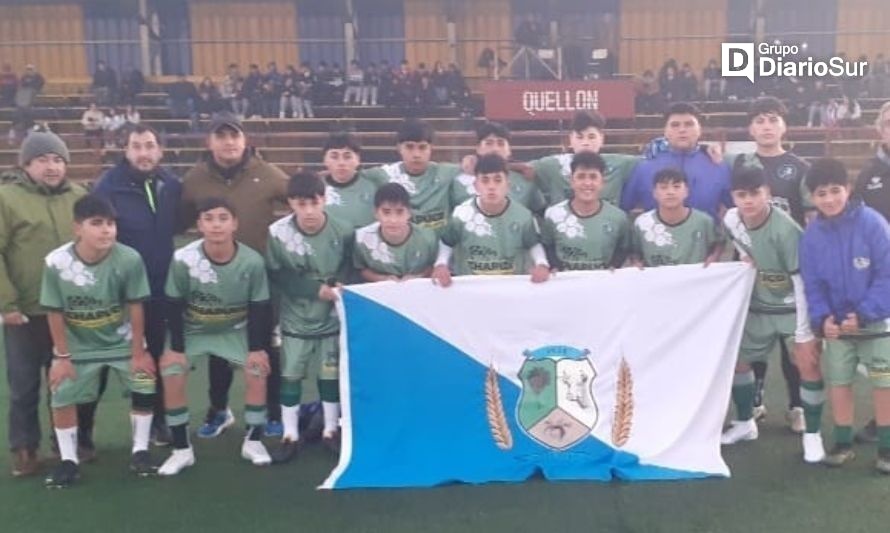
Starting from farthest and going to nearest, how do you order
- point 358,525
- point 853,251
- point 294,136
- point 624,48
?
point 624,48
point 294,136
point 853,251
point 358,525

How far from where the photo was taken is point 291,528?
3957mm

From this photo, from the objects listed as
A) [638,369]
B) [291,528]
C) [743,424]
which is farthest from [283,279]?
[743,424]

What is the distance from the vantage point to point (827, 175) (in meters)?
4.39

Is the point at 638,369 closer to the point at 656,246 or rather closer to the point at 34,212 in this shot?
the point at 656,246

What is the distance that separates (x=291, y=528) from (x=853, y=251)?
9.49 ft

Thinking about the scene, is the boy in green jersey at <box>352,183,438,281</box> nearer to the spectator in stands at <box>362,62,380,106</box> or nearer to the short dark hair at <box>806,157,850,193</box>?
the short dark hair at <box>806,157,850,193</box>

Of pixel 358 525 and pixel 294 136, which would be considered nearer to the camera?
pixel 358 525

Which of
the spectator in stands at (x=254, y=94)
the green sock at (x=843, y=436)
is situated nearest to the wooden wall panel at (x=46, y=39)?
the spectator in stands at (x=254, y=94)

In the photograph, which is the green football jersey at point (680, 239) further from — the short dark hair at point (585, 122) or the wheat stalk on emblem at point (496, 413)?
the wheat stalk on emblem at point (496, 413)

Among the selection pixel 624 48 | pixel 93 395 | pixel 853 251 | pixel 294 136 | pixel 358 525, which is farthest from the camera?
pixel 624 48

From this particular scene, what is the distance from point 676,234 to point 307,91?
1584 cm

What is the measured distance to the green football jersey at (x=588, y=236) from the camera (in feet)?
16.0

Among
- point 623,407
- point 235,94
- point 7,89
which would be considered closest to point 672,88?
point 235,94

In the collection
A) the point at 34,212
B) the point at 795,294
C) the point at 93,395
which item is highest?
the point at 34,212
